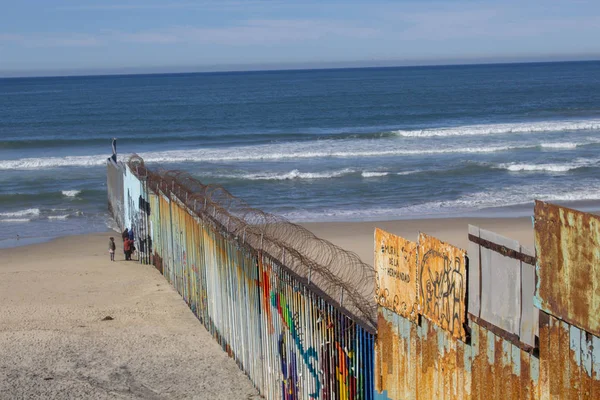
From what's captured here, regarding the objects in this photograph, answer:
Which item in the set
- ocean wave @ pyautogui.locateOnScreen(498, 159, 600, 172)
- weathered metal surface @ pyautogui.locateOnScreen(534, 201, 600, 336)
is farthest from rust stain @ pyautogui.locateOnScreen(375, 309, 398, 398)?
ocean wave @ pyautogui.locateOnScreen(498, 159, 600, 172)

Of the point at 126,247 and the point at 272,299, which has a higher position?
the point at 272,299

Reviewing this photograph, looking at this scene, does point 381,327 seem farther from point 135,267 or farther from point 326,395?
point 135,267

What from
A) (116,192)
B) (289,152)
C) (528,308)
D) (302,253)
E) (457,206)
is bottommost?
(457,206)

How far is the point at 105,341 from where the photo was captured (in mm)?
13031

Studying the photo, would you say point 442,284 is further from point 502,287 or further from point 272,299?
point 272,299

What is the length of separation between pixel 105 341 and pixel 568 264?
9740 millimetres

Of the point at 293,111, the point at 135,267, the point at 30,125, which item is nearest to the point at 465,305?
the point at 135,267

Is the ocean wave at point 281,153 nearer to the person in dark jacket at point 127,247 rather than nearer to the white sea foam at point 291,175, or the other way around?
the white sea foam at point 291,175

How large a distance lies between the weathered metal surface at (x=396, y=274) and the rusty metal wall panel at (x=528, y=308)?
4.12ft

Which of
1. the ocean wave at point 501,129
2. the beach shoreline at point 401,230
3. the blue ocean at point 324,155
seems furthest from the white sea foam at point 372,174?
the ocean wave at point 501,129

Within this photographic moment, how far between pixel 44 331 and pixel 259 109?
6963cm

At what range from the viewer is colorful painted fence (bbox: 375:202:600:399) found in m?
4.52

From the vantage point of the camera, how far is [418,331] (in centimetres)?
625

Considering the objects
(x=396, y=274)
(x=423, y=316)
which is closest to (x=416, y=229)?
(x=396, y=274)
